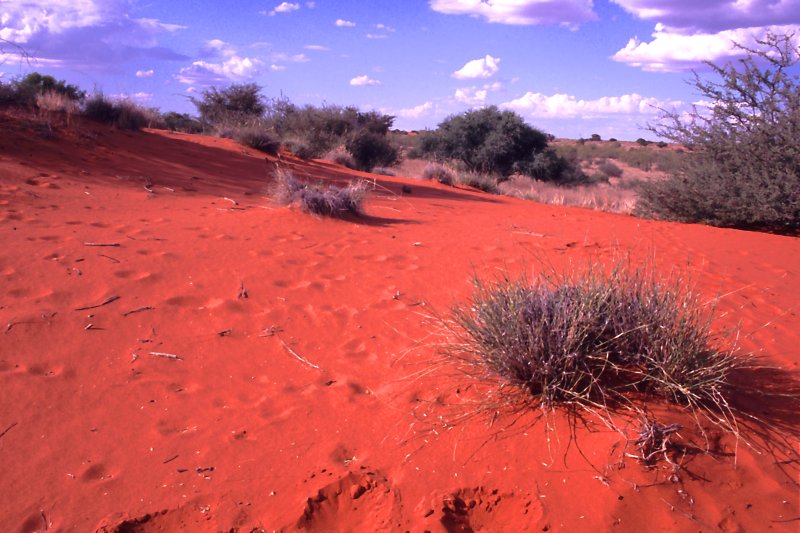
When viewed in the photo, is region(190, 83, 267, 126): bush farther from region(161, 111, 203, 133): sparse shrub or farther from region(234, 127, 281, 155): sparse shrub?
region(234, 127, 281, 155): sparse shrub

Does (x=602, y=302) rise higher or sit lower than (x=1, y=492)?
higher

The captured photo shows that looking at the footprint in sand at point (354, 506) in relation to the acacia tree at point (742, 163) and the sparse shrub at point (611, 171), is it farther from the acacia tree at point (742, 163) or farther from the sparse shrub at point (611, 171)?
the sparse shrub at point (611, 171)

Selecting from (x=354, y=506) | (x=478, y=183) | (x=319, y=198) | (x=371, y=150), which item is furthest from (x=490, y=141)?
(x=354, y=506)

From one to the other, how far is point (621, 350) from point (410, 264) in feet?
11.7

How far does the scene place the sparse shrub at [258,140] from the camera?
680 inches

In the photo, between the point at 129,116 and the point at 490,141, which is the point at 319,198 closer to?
the point at 129,116

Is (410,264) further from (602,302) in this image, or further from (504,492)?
(504,492)

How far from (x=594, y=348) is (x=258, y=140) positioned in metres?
15.3

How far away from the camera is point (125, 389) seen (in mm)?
4031

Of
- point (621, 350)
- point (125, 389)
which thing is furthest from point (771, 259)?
point (125, 389)

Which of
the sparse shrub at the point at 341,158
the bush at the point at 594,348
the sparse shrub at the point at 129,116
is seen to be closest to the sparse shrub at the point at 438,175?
the sparse shrub at the point at 341,158

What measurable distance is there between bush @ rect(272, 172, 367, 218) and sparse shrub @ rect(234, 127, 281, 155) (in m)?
8.60

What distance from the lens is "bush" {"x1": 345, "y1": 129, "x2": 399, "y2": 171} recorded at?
79.6 ft

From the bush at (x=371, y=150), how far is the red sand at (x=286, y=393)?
16166 millimetres
